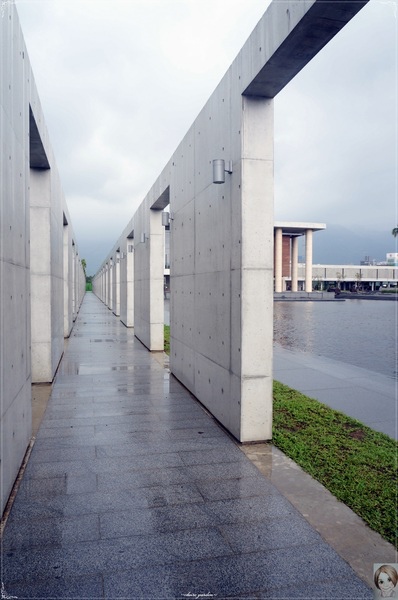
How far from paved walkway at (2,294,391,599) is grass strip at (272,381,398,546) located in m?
0.56

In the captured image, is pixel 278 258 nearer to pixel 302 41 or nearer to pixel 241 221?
pixel 241 221

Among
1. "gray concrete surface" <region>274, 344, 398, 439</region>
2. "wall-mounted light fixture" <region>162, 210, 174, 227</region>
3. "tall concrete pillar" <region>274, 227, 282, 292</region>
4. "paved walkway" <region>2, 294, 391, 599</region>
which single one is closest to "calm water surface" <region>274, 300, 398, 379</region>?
"gray concrete surface" <region>274, 344, 398, 439</region>

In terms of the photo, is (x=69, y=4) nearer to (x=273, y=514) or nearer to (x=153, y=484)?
(x=153, y=484)

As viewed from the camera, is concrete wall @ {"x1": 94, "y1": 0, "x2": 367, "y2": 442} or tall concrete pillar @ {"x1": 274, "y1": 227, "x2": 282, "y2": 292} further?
tall concrete pillar @ {"x1": 274, "y1": 227, "x2": 282, "y2": 292}

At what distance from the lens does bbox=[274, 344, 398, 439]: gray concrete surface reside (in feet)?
22.0

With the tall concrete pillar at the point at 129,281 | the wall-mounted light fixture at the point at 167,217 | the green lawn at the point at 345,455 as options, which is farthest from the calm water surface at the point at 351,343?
the tall concrete pillar at the point at 129,281

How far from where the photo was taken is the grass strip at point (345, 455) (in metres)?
4.03

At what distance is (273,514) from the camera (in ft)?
12.8

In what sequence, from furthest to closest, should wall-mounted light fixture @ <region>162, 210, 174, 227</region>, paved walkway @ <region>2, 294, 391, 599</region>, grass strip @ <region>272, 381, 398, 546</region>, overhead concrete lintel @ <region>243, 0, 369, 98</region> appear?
wall-mounted light fixture @ <region>162, 210, 174, 227</region> < grass strip @ <region>272, 381, 398, 546</region> < overhead concrete lintel @ <region>243, 0, 369, 98</region> < paved walkway @ <region>2, 294, 391, 599</region>

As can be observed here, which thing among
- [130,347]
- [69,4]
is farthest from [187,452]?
[130,347]

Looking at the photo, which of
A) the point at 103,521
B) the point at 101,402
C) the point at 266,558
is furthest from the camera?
the point at 101,402

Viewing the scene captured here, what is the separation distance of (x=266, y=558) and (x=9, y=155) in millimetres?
4042

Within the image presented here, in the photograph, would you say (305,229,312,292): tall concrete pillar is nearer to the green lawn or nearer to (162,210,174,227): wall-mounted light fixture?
(162,210,174,227): wall-mounted light fixture

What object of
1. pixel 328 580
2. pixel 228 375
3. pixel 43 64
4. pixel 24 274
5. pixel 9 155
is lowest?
pixel 328 580
